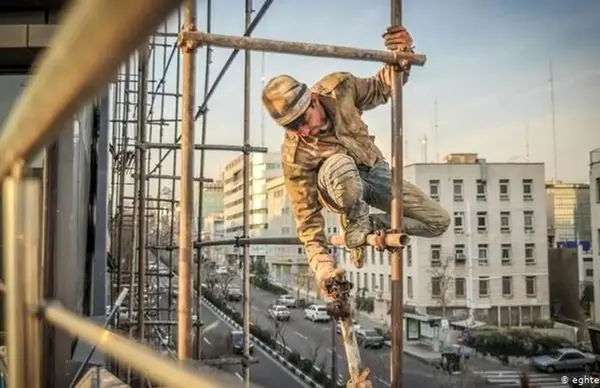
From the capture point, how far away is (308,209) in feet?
5.58

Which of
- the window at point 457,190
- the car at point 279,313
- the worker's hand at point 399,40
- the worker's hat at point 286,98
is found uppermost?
the worker's hand at point 399,40

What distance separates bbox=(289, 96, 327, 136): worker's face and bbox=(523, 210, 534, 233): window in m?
2.72

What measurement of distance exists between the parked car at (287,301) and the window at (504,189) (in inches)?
57.5

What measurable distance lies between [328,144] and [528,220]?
2.74m

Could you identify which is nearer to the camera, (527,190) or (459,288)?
(459,288)

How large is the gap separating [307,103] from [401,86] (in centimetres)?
26

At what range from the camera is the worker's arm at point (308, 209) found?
1.68 metres

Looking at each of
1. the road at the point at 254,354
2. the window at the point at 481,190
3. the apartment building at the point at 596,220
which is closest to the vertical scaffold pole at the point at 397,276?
the road at the point at 254,354

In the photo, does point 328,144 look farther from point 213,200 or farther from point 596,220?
point 213,200

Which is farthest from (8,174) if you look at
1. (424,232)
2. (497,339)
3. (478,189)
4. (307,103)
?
(497,339)

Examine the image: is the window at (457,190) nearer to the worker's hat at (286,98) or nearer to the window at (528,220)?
the window at (528,220)

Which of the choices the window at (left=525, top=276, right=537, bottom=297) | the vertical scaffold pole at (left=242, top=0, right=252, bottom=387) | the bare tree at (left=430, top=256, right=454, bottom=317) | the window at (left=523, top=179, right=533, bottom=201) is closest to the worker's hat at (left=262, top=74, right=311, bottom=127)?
the vertical scaffold pole at (left=242, top=0, right=252, bottom=387)

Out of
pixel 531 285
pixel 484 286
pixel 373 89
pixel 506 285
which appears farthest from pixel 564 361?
pixel 373 89

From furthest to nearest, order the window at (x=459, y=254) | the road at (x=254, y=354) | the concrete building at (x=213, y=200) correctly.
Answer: the concrete building at (x=213, y=200) → the road at (x=254, y=354) → the window at (x=459, y=254)
